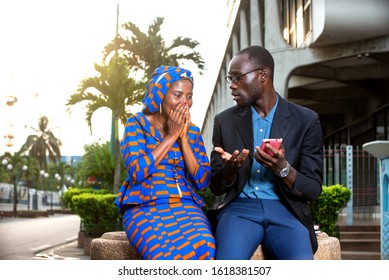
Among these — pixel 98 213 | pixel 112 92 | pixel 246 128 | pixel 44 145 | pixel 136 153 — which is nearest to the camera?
pixel 136 153

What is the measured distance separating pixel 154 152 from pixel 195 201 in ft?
0.87

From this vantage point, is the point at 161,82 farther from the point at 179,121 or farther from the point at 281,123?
the point at 281,123

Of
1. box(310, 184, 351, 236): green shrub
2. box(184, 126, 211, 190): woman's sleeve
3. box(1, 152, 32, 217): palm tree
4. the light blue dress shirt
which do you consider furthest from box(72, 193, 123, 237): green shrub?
box(1, 152, 32, 217): palm tree

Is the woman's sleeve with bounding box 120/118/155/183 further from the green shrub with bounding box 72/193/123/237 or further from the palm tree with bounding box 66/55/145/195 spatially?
the palm tree with bounding box 66/55/145/195

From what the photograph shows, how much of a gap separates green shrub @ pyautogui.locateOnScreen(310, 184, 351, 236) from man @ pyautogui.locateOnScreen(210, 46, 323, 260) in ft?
23.8

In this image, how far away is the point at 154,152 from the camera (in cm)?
253

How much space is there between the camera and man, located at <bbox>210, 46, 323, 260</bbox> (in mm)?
2498

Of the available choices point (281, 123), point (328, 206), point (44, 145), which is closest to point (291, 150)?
point (281, 123)

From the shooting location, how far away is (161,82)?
262 centimetres

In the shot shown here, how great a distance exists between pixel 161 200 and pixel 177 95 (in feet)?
1.27

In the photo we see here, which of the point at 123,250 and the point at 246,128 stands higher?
the point at 246,128

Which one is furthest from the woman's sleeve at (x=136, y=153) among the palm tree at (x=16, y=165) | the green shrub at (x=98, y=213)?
→ the palm tree at (x=16, y=165)

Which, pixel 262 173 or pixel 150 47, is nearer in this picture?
pixel 262 173

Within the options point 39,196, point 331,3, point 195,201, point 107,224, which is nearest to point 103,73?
point 107,224
